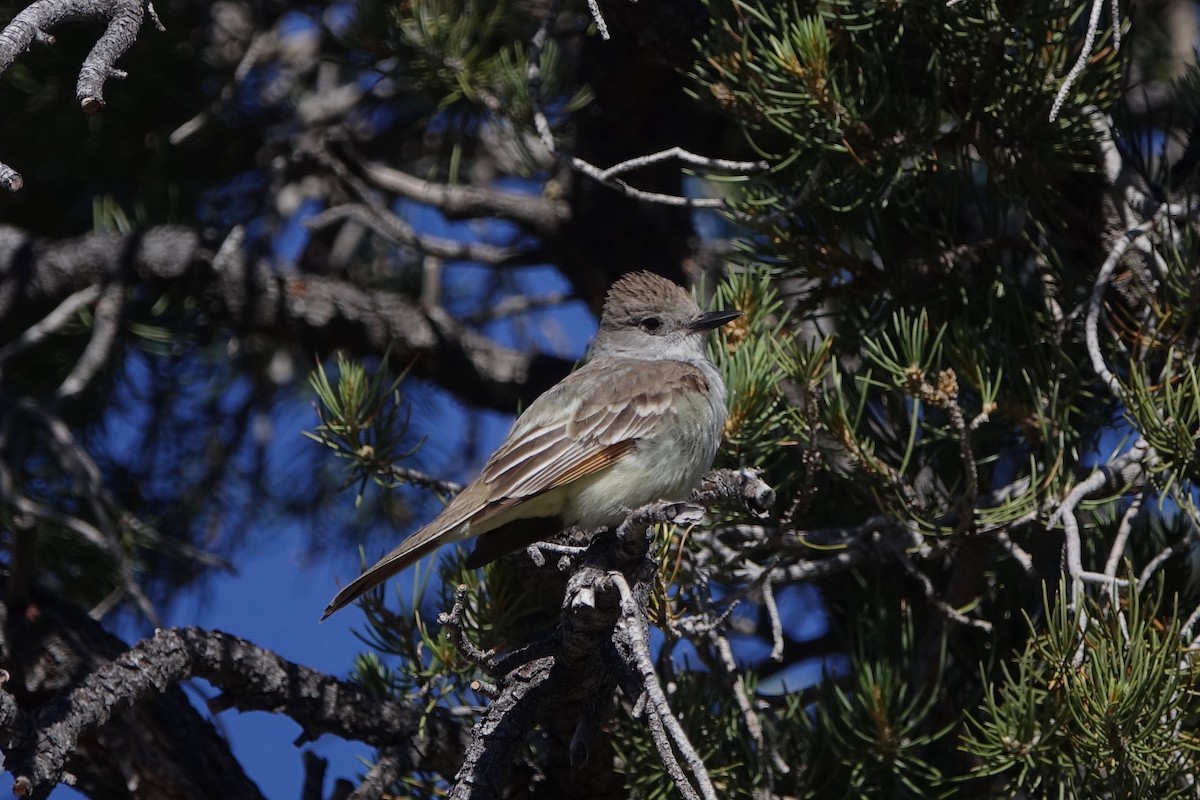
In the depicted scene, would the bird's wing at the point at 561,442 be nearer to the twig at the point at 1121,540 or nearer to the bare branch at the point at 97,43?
the twig at the point at 1121,540

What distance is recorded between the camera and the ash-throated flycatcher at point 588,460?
3.31 meters

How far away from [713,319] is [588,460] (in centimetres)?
50

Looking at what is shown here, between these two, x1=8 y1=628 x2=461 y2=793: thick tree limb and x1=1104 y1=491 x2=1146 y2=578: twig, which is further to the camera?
x1=1104 y1=491 x2=1146 y2=578: twig

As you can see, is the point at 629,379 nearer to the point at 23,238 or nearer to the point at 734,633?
the point at 734,633

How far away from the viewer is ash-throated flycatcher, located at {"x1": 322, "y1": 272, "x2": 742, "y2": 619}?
10.9ft

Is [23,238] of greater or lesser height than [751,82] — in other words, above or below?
above

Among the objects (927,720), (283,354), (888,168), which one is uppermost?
(283,354)

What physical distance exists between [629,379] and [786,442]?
69 centimetres

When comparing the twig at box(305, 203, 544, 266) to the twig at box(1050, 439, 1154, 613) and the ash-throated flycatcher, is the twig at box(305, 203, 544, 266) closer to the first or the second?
the ash-throated flycatcher

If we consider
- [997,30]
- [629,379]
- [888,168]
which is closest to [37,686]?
[629,379]

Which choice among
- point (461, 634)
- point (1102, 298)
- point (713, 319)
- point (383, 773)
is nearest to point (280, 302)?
point (713, 319)

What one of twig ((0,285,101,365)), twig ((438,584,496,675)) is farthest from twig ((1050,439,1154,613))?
twig ((0,285,101,365))

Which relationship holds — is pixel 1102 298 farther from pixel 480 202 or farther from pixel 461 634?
pixel 480 202

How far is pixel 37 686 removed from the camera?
3145mm
